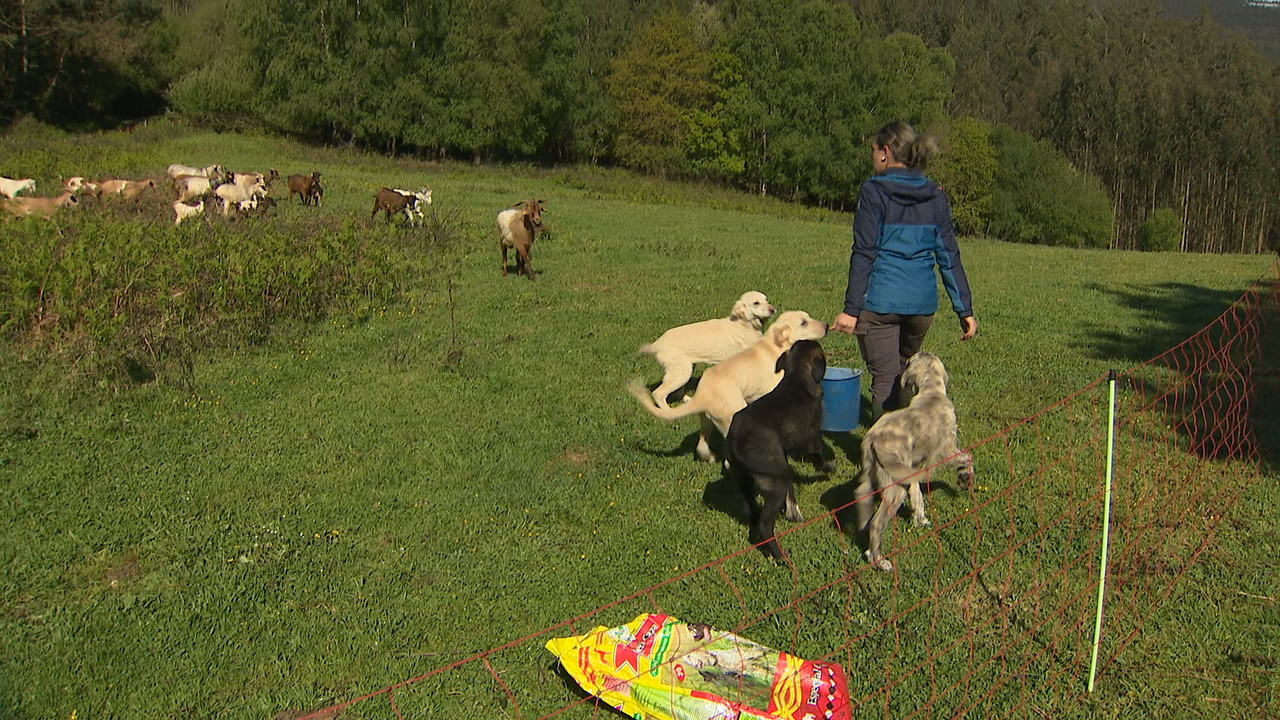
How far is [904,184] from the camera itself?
5.70m

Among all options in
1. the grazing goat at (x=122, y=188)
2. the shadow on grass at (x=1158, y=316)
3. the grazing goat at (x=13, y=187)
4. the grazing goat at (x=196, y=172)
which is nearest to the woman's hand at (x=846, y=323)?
the shadow on grass at (x=1158, y=316)

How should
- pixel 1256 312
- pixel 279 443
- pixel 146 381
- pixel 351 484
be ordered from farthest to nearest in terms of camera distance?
pixel 1256 312
pixel 146 381
pixel 279 443
pixel 351 484

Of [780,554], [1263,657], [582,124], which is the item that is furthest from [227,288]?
[582,124]

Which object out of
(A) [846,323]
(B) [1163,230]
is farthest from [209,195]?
(B) [1163,230]

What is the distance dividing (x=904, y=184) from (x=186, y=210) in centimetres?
1267

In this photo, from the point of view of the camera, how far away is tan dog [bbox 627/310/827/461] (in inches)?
259

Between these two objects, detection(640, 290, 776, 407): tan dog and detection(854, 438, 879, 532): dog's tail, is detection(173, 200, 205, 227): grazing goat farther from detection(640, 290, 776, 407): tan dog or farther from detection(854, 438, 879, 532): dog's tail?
detection(854, 438, 879, 532): dog's tail

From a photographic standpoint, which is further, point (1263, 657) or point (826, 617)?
point (826, 617)

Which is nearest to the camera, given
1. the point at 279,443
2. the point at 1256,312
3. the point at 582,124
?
the point at 279,443

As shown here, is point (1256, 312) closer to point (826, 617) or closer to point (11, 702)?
point (826, 617)

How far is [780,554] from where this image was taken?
5.70 m

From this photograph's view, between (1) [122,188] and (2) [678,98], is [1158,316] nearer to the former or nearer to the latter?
(1) [122,188]

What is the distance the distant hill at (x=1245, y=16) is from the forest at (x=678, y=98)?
25379mm

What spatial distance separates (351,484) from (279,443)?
1079 millimetres
